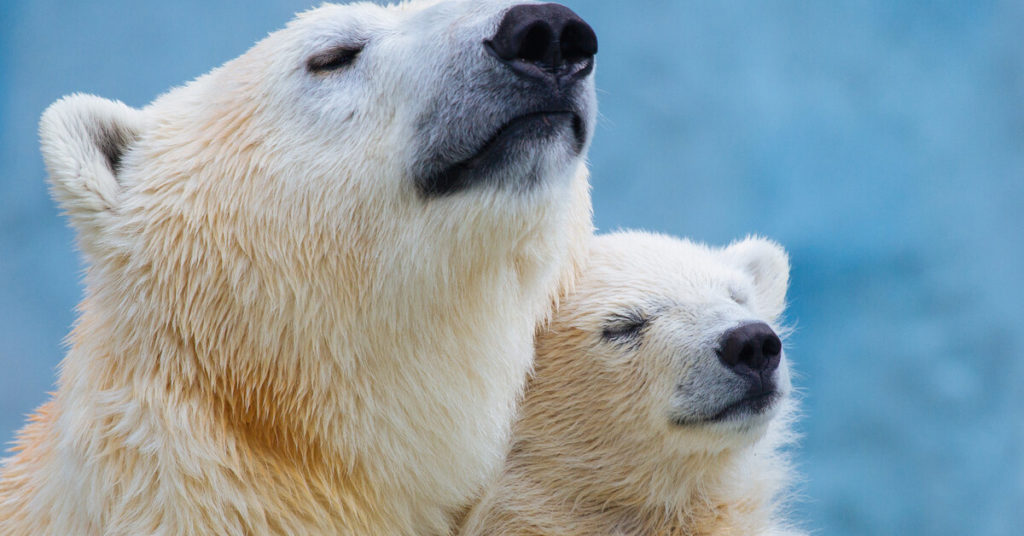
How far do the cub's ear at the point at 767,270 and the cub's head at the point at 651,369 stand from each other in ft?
0.81

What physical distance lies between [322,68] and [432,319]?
0.46m

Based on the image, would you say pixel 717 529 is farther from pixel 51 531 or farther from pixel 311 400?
pixel 51 531

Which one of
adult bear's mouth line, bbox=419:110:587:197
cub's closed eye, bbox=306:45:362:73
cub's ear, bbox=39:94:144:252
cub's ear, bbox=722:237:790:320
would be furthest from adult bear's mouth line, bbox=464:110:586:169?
cub's ear, bbox=722:237:790:320

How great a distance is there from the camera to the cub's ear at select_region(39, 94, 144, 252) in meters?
1.58

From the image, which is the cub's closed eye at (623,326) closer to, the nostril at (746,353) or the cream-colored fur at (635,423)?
the cream-colored fur at (635,423)

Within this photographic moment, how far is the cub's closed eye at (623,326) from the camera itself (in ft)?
6.67

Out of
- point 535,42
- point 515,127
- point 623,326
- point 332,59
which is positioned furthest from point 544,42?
point 623,326

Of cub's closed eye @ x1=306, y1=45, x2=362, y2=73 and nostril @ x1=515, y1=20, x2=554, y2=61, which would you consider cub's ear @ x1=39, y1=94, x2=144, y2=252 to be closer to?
cub's closed eye @ x1=306, y1=45, x2=362, y2=73

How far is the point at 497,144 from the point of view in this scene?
147 cm

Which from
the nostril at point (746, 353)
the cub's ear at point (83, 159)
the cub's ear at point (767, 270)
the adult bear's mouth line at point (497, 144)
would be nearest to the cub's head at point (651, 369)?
the nostril at point (746, 353)

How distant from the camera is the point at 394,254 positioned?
155 centimetres

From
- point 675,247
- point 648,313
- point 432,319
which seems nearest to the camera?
point 432,319

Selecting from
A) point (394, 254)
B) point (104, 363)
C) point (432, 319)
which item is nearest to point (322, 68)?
point (394, 254)

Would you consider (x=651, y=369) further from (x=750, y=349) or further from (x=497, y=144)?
(x=497, y=144)
